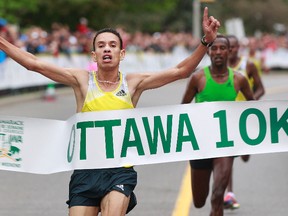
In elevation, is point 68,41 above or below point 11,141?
above

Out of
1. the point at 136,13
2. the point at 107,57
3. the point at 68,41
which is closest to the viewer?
the point at 107,57

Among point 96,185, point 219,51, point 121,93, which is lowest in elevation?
point 96,185

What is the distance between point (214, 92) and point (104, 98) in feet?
8.63

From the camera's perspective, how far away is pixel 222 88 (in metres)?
9.47

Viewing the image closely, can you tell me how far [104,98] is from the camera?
6.95 meters

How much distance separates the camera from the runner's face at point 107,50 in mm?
6863

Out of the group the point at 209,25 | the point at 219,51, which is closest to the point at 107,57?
the point at 209,25

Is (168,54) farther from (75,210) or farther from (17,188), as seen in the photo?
(75,210)

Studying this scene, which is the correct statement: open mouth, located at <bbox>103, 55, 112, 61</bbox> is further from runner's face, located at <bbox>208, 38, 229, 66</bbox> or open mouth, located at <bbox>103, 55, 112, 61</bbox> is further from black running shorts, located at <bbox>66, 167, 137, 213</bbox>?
runner's face, located at <bbox>208, 38, 229, 66</bbox>

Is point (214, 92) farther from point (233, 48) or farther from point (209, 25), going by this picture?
point (209, 25)

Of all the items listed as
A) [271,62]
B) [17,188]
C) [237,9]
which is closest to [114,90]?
[17,188]

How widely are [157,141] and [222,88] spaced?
2.23m

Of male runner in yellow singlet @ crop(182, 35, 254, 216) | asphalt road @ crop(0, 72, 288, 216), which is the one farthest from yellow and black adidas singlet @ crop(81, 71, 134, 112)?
asphalt road @ crop(0, 72, 288, 216)

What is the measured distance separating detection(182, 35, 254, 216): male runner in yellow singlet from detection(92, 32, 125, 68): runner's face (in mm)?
2506
